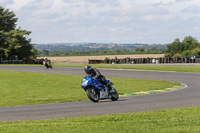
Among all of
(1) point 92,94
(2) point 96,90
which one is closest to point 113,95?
(2) point 96,90

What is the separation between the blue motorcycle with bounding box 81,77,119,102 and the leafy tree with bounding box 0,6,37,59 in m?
65.4

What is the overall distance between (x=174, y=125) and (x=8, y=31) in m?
82.1

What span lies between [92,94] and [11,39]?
6940cm

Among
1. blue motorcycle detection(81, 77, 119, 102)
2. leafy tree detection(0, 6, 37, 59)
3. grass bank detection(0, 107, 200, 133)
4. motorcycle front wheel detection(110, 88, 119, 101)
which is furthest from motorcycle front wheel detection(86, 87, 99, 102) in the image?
leafy tree detection(0, 6, 37, 59)

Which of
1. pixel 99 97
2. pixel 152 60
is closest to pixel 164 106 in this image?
pixel 99 97

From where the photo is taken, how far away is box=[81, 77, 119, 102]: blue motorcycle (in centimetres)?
1490

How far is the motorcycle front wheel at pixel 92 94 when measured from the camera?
15250 mm

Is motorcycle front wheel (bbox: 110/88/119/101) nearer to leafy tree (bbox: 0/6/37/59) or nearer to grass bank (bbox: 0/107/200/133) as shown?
grass bank (bbox: 0/107/200/133)

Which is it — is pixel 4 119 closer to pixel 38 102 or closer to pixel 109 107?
pixel 109 107

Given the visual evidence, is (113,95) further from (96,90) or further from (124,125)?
(124,125)

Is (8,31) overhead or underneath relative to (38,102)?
overhead

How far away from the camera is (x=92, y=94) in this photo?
15414 mm

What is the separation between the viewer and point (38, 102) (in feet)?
56.5

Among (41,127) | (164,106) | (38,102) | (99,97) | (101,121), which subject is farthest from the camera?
(38,102)
